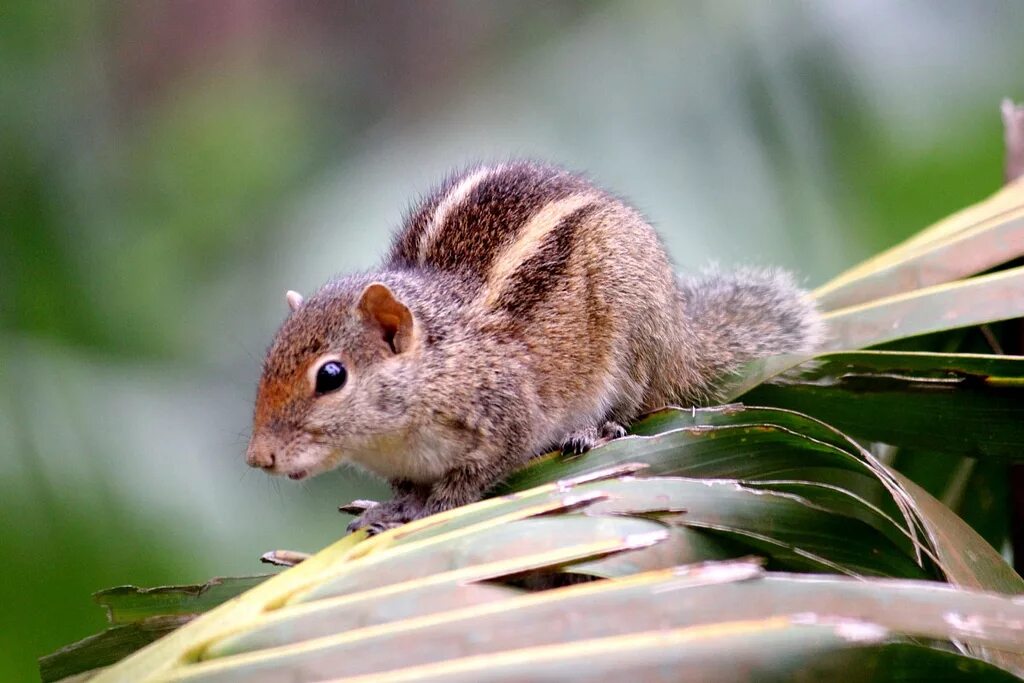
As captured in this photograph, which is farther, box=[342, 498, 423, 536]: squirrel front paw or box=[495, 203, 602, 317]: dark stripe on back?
box=[495, 203, 602, 317]: dark stripe on back

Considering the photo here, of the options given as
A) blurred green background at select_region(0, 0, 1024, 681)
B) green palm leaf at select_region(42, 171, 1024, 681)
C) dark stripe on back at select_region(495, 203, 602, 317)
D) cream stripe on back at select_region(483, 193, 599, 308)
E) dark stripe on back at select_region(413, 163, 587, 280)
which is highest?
blurred green background at select_region(0, 0, 1024, 681)

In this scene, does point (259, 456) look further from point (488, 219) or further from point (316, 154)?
point (316, 154)

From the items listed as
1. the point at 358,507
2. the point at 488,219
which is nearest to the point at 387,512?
the point at 358,507

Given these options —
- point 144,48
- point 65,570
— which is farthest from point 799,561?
point 144,48

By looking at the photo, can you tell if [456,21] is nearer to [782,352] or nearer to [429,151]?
[429,151]

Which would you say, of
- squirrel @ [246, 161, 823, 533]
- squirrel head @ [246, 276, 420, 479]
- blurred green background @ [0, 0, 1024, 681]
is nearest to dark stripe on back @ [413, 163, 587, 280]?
squirrel @ [246, 161, 823, 533]

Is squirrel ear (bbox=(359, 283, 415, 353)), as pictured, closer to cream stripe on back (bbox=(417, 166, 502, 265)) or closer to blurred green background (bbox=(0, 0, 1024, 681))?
cream stripe on back (bbox=(417, 166, 502, 265))
